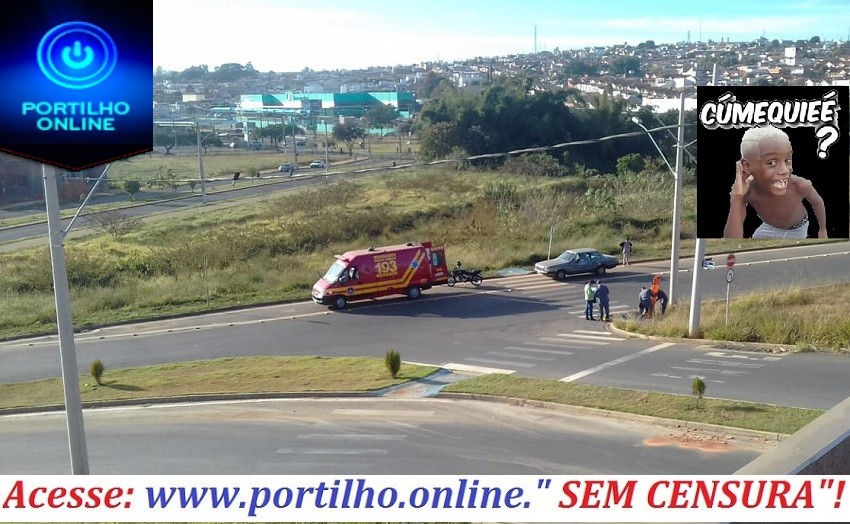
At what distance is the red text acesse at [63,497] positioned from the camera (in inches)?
337

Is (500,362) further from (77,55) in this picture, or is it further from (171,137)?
(171,137)

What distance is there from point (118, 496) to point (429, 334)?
741 inches

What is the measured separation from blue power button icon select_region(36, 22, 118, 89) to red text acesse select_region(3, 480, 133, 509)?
4313 mm

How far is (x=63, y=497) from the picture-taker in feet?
28.9

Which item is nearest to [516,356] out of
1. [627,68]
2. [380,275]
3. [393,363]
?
[393,363]

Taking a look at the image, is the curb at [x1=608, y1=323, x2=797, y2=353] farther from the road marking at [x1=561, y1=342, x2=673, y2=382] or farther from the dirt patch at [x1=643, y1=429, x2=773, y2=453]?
the dirt patch at [x1=643, y1=429, x2=773, y2=453]

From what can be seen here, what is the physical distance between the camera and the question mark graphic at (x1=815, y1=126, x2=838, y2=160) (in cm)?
1955

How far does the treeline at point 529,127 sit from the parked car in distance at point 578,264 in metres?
44.9

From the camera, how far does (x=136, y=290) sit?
3641 cm

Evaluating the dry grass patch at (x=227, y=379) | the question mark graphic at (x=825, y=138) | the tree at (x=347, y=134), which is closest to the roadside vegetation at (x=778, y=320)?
the question mark graphic at (x=825, y=138)

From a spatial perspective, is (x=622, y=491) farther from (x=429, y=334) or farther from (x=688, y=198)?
(x=688, y=198)

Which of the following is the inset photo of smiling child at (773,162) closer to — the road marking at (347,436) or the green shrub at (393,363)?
the green shrub at (393,363)

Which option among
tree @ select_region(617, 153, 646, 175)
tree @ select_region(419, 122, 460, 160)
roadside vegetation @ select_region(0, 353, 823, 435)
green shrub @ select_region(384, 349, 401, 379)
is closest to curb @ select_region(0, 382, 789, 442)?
roadside vegetation @ select_region(0, 353, 823, 435)

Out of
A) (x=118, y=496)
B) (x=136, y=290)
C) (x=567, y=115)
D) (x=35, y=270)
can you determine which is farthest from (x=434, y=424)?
(x=567, y=115)
